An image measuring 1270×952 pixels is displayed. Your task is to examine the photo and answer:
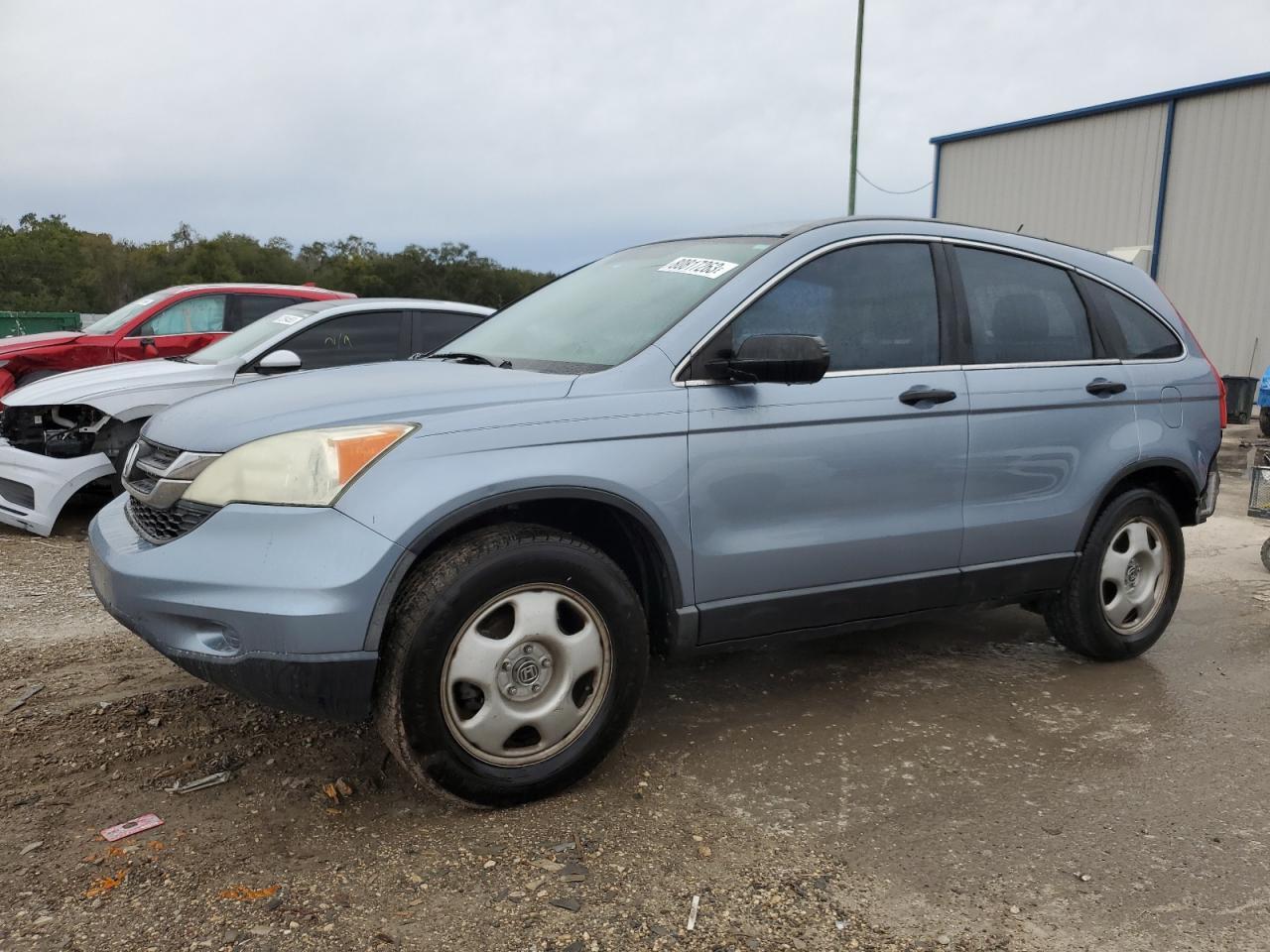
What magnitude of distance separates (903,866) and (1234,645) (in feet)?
9.86

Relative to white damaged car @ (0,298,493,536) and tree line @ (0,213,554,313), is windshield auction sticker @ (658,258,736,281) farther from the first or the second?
tree line @ (0,213,554,313)

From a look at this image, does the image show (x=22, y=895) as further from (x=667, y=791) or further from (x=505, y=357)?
(x=505, y=357)

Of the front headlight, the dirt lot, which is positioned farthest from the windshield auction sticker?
the dirt lot

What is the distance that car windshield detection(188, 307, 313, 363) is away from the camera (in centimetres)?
725

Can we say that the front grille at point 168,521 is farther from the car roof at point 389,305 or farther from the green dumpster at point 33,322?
the green dumpster at point 33,322

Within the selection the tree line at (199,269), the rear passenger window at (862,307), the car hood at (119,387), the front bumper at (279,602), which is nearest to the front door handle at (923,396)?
the rear passenger window at (862,307)

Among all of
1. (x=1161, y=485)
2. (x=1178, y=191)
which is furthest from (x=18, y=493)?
(x=1178, y=191)

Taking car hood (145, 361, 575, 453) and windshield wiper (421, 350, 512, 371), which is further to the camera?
windshield wiper (421, 350, 512, 371)

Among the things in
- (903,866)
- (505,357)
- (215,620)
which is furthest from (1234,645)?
(215,620)

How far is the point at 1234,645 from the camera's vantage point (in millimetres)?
4879

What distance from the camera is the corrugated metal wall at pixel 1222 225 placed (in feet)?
62.3

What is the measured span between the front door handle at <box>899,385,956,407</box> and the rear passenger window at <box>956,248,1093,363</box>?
284 mm

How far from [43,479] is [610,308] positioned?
14.8 feet

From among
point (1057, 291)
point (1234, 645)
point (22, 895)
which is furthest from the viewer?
point (1234, 645)
